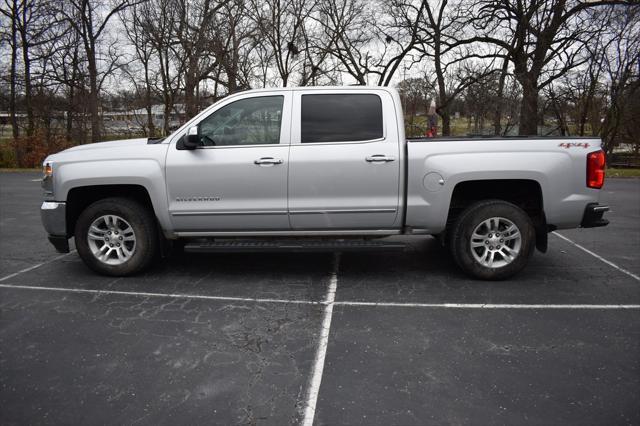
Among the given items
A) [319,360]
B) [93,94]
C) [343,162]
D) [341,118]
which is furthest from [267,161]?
[93,94]

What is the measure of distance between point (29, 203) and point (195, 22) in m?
15.4

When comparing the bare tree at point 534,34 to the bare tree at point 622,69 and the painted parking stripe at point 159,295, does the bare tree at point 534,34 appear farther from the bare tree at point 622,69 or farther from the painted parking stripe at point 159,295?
the painted parking stripe at point 159,295

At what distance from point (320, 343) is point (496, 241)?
2.33m

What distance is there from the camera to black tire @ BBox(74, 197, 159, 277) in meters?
4.93

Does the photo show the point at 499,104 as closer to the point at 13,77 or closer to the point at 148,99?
the point at 148,99

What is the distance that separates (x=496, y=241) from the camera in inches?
190

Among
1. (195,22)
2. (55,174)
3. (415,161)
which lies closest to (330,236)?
(415,161)

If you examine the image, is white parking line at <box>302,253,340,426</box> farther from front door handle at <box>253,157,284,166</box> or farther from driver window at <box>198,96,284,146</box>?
driver window at <box>198,96,284,146</box>

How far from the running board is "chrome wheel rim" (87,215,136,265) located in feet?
Answer: 2.14

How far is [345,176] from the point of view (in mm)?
4715

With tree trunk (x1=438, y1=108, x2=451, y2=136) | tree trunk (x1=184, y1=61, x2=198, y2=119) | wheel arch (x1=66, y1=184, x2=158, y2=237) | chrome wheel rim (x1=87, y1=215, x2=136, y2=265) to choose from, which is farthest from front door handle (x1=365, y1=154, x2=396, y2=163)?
tree trunk (x1=438, y1=108, x2=451, y2=136)

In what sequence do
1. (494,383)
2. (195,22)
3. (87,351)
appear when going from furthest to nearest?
(195,22) → (87,351) → (494,383)

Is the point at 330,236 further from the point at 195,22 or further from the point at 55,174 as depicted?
the point at 195,22

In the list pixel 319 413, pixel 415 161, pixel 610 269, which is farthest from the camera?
pixel 610 269
